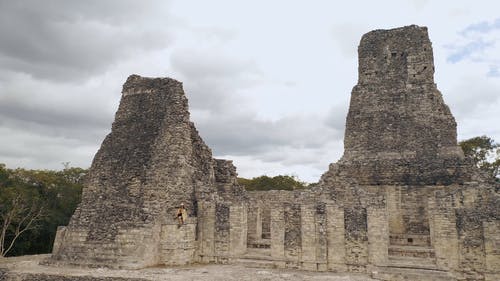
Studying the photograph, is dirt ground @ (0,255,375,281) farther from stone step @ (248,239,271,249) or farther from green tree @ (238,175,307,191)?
green tree @ (238,175,307,191)

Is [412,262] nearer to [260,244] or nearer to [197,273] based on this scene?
[260,244]

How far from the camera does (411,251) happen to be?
15602 mm

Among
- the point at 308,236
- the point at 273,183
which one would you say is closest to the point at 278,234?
the point at 308,236

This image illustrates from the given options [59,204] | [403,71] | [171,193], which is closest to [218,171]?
[171,193]

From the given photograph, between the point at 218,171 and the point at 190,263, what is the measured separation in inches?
221

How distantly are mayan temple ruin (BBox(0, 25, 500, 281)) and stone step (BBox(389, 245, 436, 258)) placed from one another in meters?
0.04

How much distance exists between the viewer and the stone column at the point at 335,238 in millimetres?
14117

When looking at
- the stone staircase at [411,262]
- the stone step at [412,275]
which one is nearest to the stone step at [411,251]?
the stone staircase at [411,262]

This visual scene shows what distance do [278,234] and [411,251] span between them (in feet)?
16.8

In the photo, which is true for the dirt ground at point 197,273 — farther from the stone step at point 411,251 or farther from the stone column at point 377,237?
the stone step at point 411,251

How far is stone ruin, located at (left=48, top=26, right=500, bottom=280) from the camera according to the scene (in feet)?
44.9

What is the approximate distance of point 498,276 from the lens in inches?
487

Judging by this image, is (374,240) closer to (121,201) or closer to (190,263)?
(190,263)

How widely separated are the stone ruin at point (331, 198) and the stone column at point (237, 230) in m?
0.04
